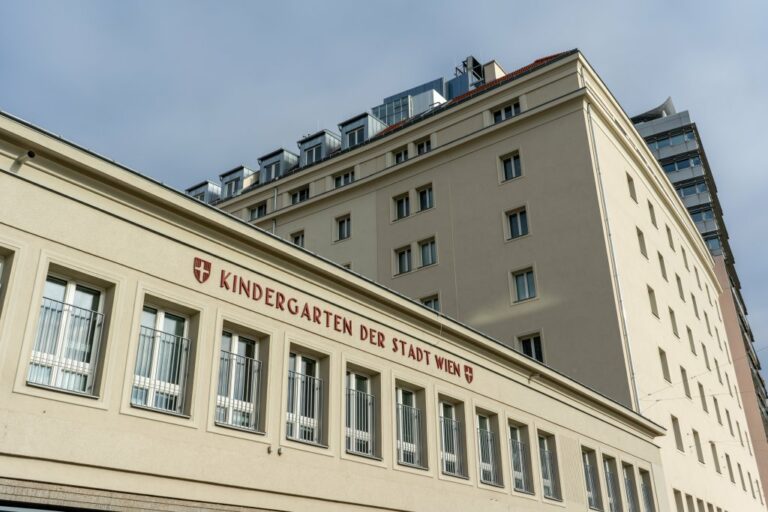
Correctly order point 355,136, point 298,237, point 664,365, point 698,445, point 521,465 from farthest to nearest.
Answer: point 355,136, point 298,237, point 698,445, point 664,365, point 521,465

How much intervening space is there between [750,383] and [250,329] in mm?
63987

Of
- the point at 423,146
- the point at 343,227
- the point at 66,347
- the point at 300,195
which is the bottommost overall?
the point at 66,347

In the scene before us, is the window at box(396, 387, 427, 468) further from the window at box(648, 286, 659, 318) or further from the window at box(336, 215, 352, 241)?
the window at box(336, 215, 352, 241)

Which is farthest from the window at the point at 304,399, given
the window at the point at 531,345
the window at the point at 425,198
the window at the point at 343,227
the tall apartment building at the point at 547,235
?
the window at the point at 343,227

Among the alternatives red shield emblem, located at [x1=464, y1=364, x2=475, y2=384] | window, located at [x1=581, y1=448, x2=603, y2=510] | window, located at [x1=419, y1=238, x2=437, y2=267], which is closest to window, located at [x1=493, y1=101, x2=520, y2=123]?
window, located at [x1=419, y1=238, x2=437, y2=267]

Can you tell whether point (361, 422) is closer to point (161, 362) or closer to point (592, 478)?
point (161, 362)

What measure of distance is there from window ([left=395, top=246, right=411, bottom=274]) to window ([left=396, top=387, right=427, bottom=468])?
727 inches

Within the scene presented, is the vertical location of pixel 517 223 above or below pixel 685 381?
above

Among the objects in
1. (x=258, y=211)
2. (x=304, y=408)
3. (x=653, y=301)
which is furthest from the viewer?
(x=258, y=211)

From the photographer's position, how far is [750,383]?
67.3 meters

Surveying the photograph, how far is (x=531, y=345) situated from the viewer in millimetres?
30672

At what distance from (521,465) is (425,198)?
18729mm

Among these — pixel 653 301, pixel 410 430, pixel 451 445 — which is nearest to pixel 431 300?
pixel 653 301

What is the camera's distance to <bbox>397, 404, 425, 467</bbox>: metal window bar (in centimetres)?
1691
